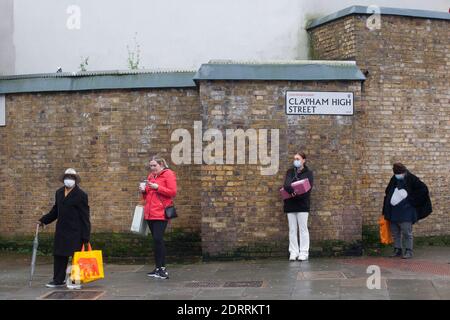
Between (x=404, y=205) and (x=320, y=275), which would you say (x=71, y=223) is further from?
(x=404, y=205)

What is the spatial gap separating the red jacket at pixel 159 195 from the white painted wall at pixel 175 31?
169 inches

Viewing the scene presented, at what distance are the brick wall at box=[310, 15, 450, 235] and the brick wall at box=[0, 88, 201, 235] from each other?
306 cm

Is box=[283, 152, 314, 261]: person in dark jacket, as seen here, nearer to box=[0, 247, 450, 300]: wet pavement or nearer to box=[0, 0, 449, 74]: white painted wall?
box=[0, 247, 450, 300]: wet pavement

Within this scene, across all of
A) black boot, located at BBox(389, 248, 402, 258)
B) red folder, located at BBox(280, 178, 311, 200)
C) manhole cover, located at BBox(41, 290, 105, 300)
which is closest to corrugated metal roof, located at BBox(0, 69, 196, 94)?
red folder, located at BBox(280, 178, 311, 200)

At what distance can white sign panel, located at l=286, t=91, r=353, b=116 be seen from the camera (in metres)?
11.9

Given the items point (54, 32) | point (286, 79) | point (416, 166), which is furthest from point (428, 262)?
point (54, 32)

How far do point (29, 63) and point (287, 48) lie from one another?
5308 mm

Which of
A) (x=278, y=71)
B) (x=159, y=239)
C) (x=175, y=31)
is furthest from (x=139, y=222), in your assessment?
(x=175, y=31)

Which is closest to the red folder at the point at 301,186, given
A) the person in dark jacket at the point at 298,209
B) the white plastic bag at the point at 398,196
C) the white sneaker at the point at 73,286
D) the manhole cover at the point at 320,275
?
the person in dark jacket at the point at 298,209

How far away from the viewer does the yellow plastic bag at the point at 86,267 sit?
9.71m

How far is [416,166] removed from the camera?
1321 cm

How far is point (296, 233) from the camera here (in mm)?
11656

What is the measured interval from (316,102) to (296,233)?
7.16 feet
